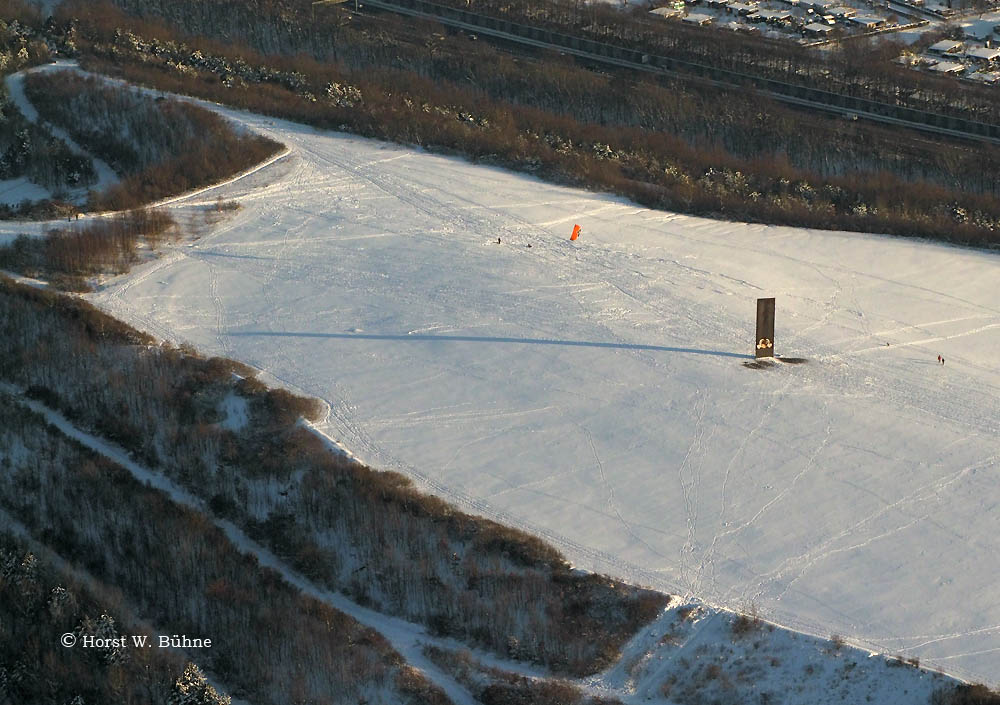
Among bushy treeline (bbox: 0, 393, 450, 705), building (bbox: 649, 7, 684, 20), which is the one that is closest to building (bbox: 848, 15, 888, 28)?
building (bbox: 649, 7, 684, 20)

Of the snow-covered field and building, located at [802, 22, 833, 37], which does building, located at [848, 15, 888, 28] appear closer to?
building, located at [802, 22, 833, 37]

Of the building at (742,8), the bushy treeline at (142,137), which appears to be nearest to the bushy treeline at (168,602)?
the bushy treeline at (142,137)

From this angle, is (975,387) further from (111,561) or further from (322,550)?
(111,561)

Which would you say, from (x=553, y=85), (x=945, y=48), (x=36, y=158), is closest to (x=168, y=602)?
(x=36, y=158)

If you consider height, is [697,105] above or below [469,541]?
above

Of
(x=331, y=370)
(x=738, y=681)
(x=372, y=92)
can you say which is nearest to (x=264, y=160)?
(x=372, y=92)
